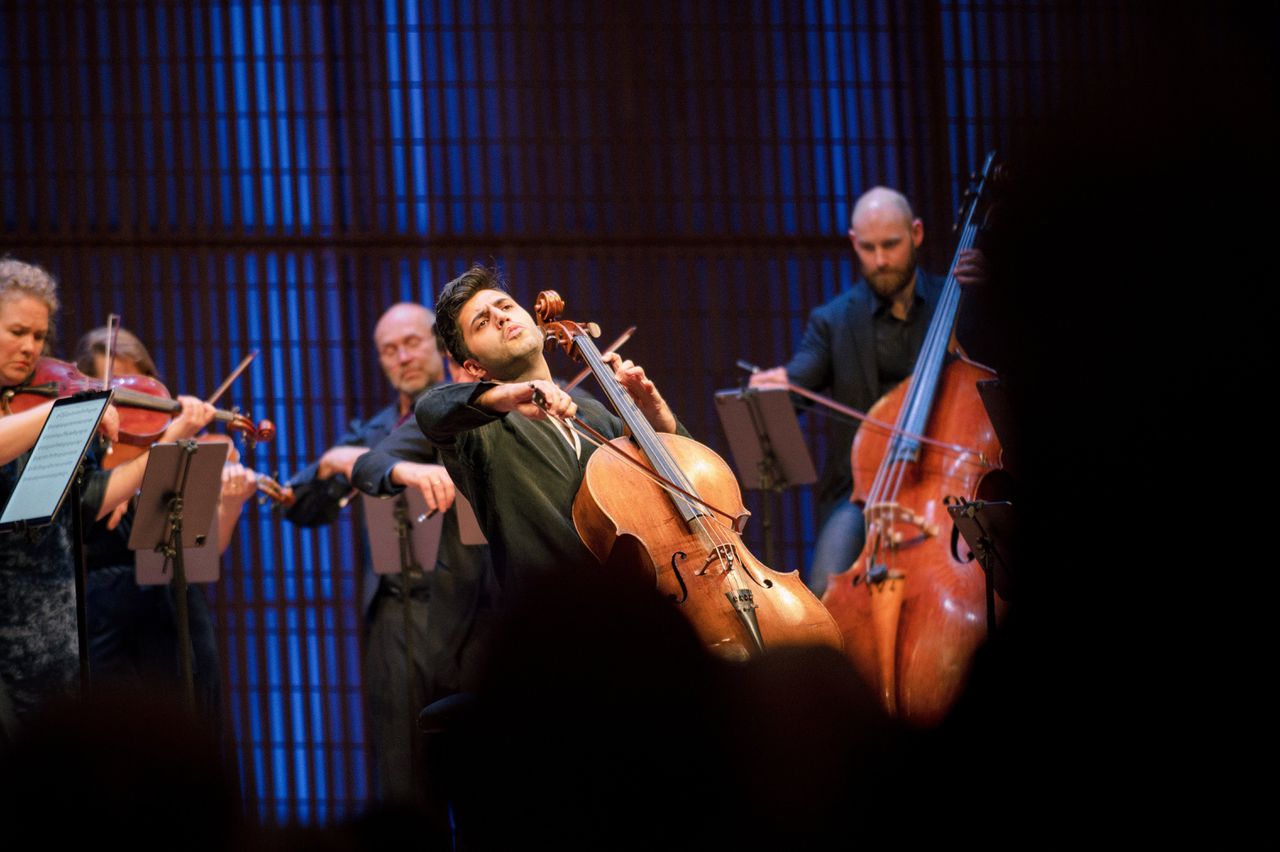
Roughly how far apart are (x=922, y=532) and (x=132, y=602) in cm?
223

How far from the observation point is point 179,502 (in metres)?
3.31

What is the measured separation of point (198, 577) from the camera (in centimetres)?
387

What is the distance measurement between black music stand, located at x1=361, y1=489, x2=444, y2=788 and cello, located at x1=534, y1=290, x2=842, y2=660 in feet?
3.99

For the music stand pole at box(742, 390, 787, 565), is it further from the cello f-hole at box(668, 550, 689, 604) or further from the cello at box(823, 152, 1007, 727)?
the cello f-hole at box(668, 550, 689, 604)

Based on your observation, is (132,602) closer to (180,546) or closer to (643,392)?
(180,546)

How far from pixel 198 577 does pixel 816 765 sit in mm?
3186

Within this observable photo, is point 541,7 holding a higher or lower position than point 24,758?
higher

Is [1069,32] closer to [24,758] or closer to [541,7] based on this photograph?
[541,7]

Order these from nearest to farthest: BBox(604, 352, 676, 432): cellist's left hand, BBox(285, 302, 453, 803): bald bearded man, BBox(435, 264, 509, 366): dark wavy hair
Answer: BBox(604, 352, 676, 432): cellist's left hand, BBox(435, 264, 509, 366): dark wavy hair, BBox(285, 302, 453, 803): bald bearded man

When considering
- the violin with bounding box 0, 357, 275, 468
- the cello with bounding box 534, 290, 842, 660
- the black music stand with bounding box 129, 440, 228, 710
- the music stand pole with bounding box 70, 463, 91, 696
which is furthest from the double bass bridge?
the music stand pole with bounding box 70, 463, 91, 696

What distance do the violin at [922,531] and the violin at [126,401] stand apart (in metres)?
1.73

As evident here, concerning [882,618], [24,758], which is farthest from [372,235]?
[24,758]

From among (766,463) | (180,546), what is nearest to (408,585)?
(180,546)

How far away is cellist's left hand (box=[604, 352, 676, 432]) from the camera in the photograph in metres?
2.72
